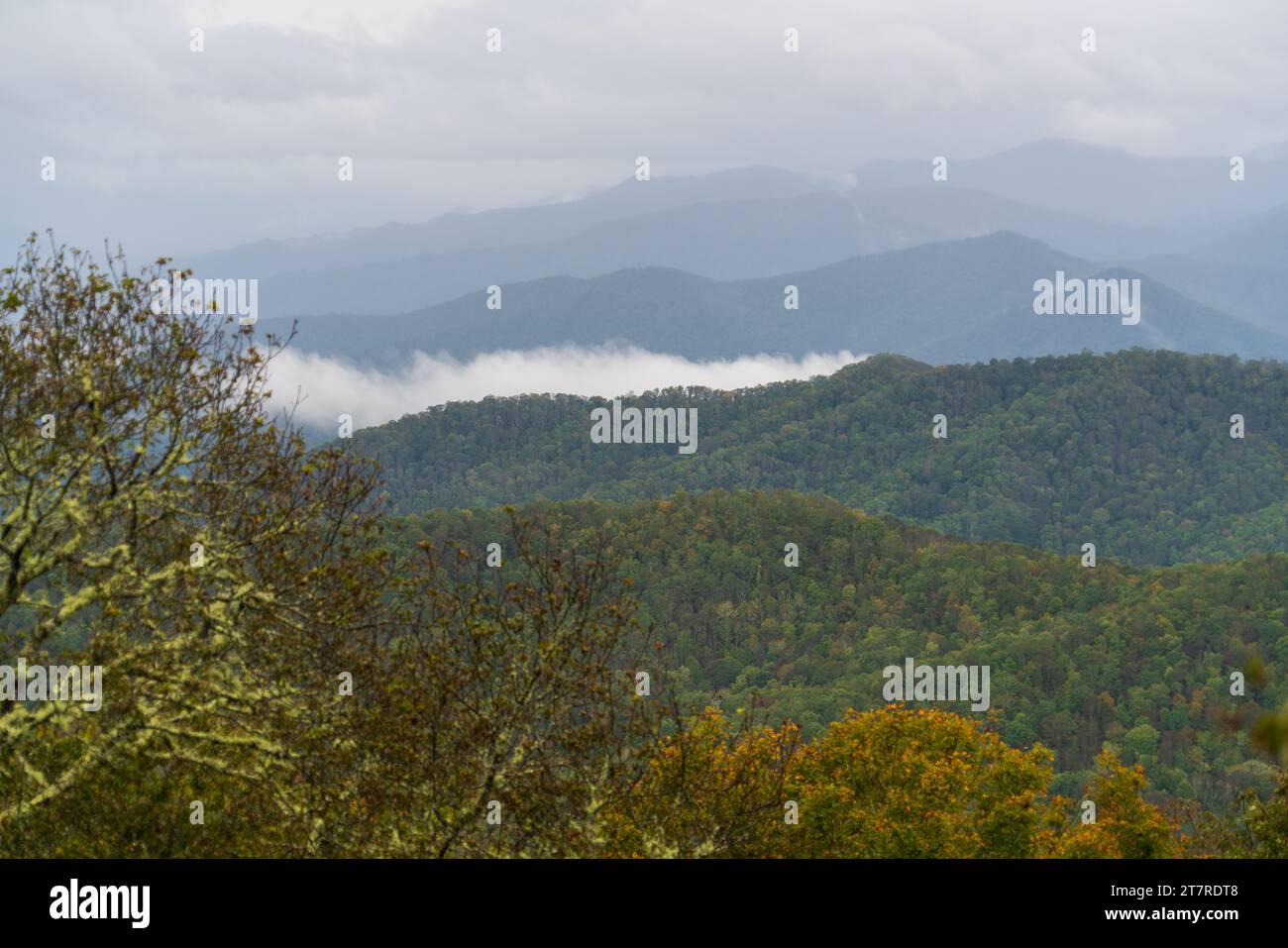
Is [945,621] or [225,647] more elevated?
[225,647]

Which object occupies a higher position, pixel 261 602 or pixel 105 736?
pixel 261 602

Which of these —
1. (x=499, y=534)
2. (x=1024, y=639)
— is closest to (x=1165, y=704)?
(x=1024, y=639)

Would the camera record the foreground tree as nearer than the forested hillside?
Yes

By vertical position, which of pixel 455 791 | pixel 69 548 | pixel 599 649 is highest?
pixel 69 548

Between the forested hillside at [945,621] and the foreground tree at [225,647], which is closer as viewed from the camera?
the foreground tree at [225,647]
